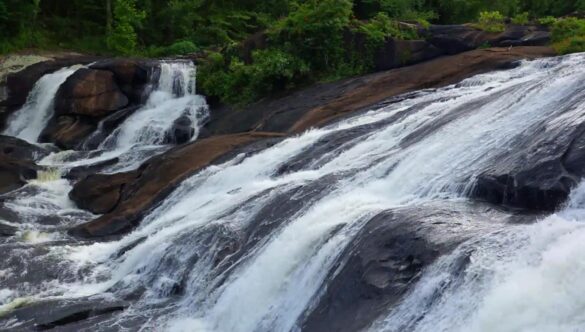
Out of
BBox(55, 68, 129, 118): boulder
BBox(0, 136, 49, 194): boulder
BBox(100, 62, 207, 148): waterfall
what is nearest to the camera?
BBox(0, 136, 49, 194): boulder

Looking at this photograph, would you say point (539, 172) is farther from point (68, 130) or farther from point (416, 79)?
point (68, 130)

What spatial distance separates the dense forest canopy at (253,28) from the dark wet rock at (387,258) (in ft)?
34.8

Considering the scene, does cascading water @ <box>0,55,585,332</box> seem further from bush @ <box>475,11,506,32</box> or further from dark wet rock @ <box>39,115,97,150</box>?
dark wet rock @ <box>39,115,97,150</box>

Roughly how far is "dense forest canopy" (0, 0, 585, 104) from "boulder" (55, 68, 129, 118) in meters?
3.33

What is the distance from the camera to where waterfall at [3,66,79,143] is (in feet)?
85.3

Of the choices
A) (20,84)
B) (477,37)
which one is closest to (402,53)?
(477,37)

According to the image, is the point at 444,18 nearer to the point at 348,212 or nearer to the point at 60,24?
the point at 60,24

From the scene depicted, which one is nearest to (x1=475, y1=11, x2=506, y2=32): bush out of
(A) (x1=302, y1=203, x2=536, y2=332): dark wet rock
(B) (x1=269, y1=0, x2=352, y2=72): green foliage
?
(B) (x1=269, y1=0, x2=352, y2=72): green foliage

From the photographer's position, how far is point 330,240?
383 inches

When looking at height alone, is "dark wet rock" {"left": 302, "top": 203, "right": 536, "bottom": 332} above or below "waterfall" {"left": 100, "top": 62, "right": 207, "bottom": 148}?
above

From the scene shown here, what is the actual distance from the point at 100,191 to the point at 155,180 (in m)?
1.93

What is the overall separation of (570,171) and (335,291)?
3304 millimetres

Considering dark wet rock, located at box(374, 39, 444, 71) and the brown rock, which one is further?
dark wet rock, located at box(374, 39, 444, 71)

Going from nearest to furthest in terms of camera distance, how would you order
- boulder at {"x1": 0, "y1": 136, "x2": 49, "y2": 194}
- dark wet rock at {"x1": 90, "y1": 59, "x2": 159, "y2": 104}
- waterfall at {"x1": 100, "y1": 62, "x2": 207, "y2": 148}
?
boulder at {"x1": 0, "y1": 136, "x2": 49, "y2": 194} → waterfall at {"x1": 100, "y1": 62, "x2": 207, "y2": 148} → dark wet rock at {"x1": 90, "y1": 59, "x2": 159, "y2": 104}
